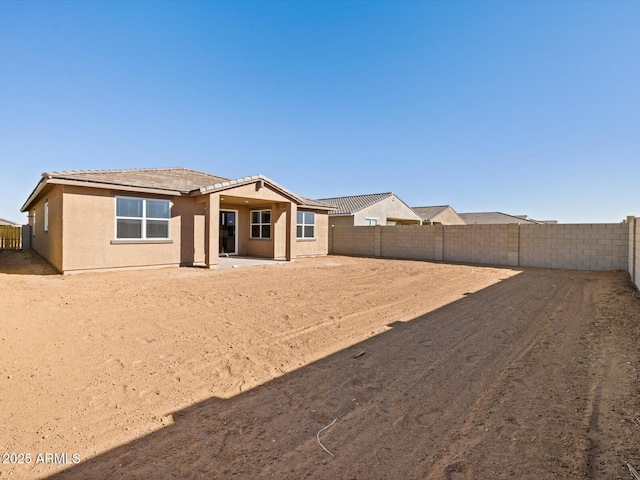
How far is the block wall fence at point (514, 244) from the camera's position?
12602 millimetres

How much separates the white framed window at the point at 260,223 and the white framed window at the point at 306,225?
1963 mm

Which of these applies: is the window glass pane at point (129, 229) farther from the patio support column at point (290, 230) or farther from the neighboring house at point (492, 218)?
the neighboring house at point (492, 218)

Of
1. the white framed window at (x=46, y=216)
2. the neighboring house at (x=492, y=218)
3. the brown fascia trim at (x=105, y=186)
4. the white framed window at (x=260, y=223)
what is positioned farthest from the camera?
the neighboring house at (x=492, y=218)

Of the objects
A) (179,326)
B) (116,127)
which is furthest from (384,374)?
(116,127)

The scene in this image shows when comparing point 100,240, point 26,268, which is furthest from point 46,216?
point 100,240

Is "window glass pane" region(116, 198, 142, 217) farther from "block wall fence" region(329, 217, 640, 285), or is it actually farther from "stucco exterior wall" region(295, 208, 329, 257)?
"block wall fence" region(329, 217, 640, 285)

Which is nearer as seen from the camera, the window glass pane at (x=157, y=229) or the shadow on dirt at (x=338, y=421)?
the shadow on dirt at (x=338, y=421)

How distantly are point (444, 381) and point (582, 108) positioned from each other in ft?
49.4

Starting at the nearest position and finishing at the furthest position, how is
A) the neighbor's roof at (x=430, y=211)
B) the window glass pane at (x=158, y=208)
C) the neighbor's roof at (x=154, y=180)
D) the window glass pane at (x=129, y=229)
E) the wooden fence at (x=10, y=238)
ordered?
the neighbor's roof at (x=154, y=180) < the window glass pane at (x=129, y=229) < the window glass pane at (x=158, y=208) < the wooden fence at (x=10, y=238) < the neighbor's roof at (x=430, y=211)

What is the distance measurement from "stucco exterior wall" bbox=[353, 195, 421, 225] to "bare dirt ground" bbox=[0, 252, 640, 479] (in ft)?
62.0

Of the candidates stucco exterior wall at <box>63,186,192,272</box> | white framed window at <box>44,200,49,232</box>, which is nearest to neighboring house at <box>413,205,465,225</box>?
stucco exterior wall at <box>63,186,192,272</box>

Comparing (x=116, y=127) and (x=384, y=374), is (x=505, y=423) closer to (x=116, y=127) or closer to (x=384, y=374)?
(x=384, y=374)

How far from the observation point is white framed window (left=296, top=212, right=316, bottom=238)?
18.2 m

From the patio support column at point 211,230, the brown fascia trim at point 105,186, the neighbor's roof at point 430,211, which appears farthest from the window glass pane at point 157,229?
the neighbor's roof at point 430,211
